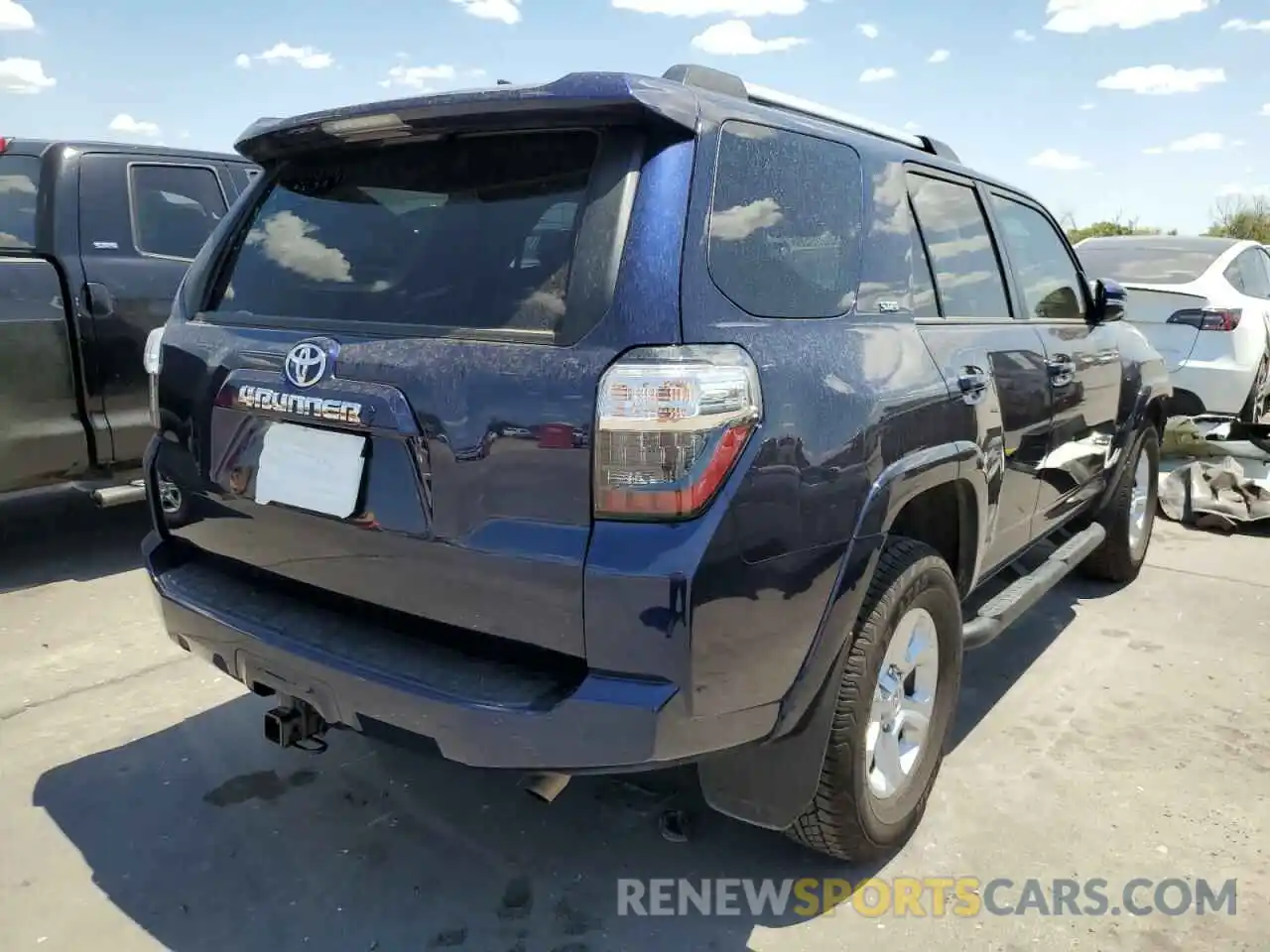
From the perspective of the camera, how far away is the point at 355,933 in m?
2.31

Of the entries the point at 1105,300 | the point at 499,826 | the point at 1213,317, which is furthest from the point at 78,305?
the point at 1213,317

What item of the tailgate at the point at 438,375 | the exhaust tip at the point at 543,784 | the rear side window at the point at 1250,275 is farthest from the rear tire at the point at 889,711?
the rear side window at the point at 1250,275

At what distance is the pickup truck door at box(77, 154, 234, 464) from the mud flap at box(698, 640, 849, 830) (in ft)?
12.6

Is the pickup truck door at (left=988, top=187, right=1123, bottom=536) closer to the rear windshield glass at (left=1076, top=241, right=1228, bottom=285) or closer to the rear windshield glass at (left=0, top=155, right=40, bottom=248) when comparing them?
the rear windshield glass at (left=1076, top=241, right=1228, bottom=285)

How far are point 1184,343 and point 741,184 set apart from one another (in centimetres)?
644

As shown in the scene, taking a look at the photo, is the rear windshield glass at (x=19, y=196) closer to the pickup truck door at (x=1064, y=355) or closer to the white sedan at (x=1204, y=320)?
the pickup truck door at (x=1064, y=355)

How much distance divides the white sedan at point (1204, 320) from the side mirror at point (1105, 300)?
10.1 feet

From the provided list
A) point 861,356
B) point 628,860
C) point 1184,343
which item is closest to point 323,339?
point 861,356

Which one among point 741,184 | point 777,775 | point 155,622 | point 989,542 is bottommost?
point 155,622

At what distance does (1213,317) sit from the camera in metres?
7.15

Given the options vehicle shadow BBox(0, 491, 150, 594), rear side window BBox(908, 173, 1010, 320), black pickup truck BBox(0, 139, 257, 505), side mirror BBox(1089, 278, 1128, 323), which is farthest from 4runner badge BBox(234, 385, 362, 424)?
side mirror BBox(1089, 278, 1128, 323)

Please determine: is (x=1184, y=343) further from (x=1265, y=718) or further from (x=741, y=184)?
(x=741, y=184)

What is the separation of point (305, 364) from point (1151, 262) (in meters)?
7.62

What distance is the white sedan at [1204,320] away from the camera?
23.4 feet
